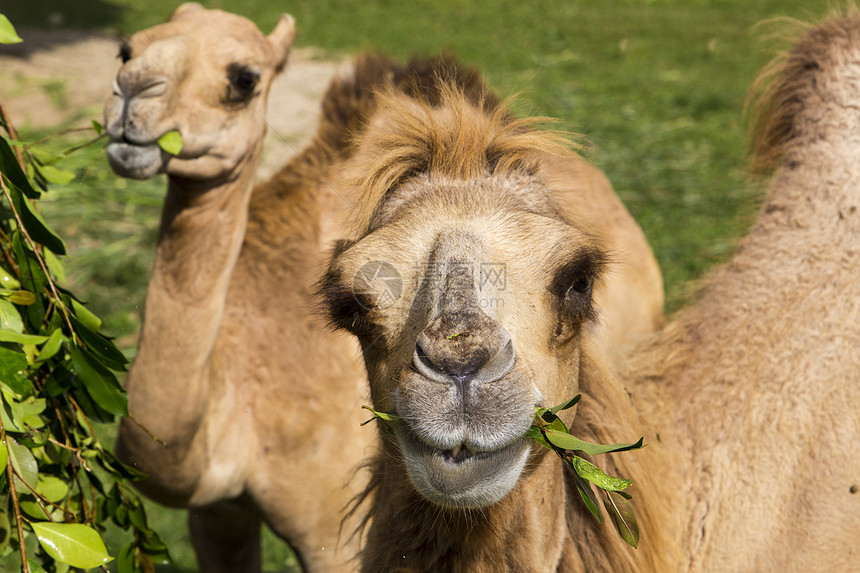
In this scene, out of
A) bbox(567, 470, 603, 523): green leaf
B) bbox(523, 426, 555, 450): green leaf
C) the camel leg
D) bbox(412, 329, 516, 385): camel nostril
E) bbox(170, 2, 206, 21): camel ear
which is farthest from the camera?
the camel leg

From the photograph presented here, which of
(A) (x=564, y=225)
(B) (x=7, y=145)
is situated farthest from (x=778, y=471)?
(B) (x=7, y=145)

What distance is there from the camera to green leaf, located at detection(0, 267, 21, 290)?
2410 mm

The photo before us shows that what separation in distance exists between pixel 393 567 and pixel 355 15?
14.4 m

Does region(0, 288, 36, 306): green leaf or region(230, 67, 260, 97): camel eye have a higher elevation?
region(230, 67, 260, 97): camel eye

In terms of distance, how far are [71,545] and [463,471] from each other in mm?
968

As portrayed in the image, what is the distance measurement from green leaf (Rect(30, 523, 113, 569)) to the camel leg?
2.33 m

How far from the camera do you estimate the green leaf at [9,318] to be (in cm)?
223

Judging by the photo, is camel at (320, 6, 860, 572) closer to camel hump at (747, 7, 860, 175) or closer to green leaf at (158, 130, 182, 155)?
camel hump at (747, 7, 860, 175)

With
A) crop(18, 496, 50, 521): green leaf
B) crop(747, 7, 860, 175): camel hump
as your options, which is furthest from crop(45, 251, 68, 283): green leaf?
crop(747, 7, 860, 175): camel hump

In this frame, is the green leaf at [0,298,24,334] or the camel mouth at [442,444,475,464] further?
the green leaf at [0,298,24,334]

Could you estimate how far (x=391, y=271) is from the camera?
7.08 ft

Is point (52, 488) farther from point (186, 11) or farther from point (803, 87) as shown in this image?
point (803, 87)

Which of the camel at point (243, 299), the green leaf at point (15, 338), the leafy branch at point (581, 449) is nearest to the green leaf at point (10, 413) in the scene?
the green leaf at point (15, 338)

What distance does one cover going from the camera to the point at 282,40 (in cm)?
441
